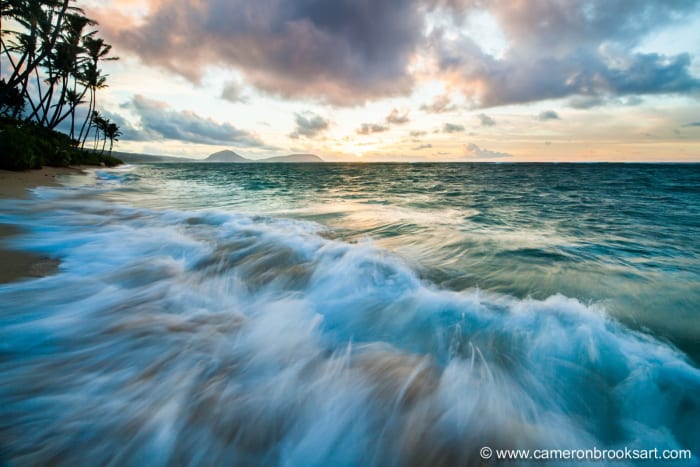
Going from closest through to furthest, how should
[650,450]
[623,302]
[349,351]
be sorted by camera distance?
[650,450] → [349,351] → [623,302]

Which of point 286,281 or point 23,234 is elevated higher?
point 23,234

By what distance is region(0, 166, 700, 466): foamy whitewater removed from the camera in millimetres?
1789

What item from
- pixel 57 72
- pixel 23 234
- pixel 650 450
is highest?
pixel 57 72

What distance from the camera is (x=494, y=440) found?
73.3 inches

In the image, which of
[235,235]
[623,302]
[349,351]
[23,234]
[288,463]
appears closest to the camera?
[288,463]

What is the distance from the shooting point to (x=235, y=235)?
20.6 feet

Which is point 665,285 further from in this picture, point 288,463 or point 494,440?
point 288,463

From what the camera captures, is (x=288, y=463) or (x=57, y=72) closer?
(x=288, y=463)

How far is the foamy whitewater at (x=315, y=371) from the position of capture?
179 cm

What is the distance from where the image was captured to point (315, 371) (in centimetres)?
239

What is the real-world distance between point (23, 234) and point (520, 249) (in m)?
9.31

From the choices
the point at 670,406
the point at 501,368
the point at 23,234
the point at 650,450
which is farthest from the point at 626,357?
the point at 23,234

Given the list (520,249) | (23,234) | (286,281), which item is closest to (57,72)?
(23,234)

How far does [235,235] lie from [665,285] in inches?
289
